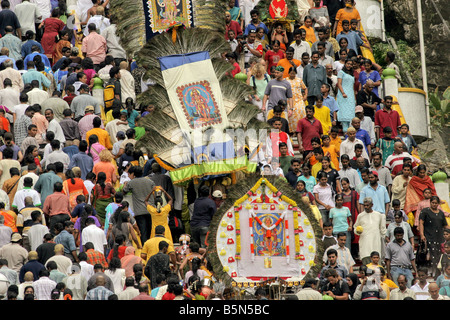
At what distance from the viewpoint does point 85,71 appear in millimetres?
28031

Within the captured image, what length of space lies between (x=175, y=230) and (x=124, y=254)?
201 centimetres

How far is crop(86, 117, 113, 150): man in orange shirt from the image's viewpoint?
2561 cm

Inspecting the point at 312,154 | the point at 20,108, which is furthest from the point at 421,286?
the point at 20,108

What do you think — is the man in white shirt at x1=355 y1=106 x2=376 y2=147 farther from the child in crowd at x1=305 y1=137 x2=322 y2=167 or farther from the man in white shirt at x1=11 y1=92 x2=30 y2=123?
the man in white shirt at x1=11 y1=92 x2=30 y2=123

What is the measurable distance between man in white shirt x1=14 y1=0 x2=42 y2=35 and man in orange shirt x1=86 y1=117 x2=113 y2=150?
16.7 ft

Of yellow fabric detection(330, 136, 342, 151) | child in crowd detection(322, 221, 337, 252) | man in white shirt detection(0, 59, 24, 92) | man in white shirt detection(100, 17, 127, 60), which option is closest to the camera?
child in crowd detection(322, 221, 337, 252)

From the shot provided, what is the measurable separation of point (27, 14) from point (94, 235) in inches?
371

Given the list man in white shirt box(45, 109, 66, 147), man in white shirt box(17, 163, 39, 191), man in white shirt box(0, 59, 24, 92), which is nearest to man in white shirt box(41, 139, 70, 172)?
man in white shirt box(17, 163, 39, 191)

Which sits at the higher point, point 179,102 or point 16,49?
point 16,49

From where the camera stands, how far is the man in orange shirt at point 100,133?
25.6 meters

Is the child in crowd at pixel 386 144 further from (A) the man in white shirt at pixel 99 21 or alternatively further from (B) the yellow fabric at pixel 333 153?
(A) the man in white shirt at pixel 99 21

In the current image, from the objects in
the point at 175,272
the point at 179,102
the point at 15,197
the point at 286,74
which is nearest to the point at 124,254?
the point at 175,272

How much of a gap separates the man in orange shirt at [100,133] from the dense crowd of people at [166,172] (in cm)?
3

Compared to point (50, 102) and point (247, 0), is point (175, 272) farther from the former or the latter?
point (247, 0)
